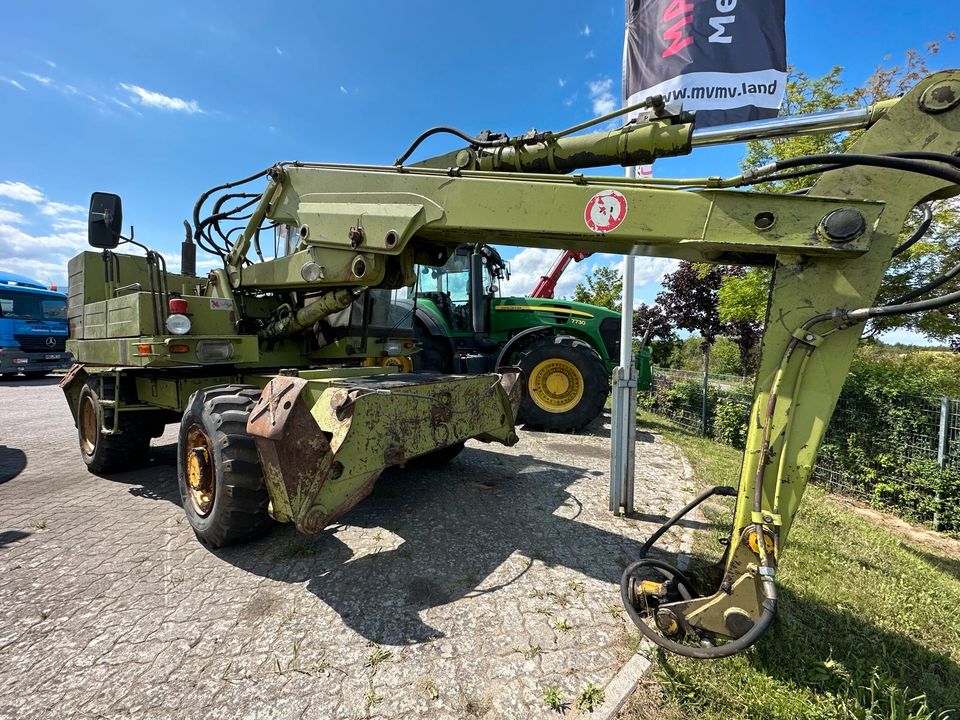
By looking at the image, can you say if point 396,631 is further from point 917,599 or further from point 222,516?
point 917,599

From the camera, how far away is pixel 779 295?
83.1 inches

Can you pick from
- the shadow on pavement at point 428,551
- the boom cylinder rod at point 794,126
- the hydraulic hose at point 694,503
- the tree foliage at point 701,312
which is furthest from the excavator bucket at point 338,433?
the tree foliage at point 701,312

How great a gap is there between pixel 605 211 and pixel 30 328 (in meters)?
19.7

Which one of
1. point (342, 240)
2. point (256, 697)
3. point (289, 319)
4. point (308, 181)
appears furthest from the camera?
point (289, 319)

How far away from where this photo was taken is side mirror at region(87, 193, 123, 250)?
3520 millimetres

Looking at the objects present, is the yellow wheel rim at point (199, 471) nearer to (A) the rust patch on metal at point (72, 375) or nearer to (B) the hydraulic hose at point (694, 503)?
(B) the hydraulic hose at point (694, 503)

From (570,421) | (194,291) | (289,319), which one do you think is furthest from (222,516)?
(570,421)

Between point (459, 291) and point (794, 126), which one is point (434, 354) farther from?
point (794, 126)

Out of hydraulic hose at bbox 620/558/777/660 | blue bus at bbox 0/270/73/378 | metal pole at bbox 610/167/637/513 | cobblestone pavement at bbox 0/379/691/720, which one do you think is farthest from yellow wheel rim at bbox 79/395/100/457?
blue bus at bbox 0/270/73/378

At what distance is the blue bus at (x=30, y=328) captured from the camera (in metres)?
14.0

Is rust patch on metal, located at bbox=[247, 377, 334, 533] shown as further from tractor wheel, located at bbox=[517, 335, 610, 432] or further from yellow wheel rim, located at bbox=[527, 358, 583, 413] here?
yellow wheel rim, located at bbox=[527, 358, 583, 413]

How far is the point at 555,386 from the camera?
7.47 m

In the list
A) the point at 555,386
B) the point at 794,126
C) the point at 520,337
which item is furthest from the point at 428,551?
the point at 520,337

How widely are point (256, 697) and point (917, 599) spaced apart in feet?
13.2
